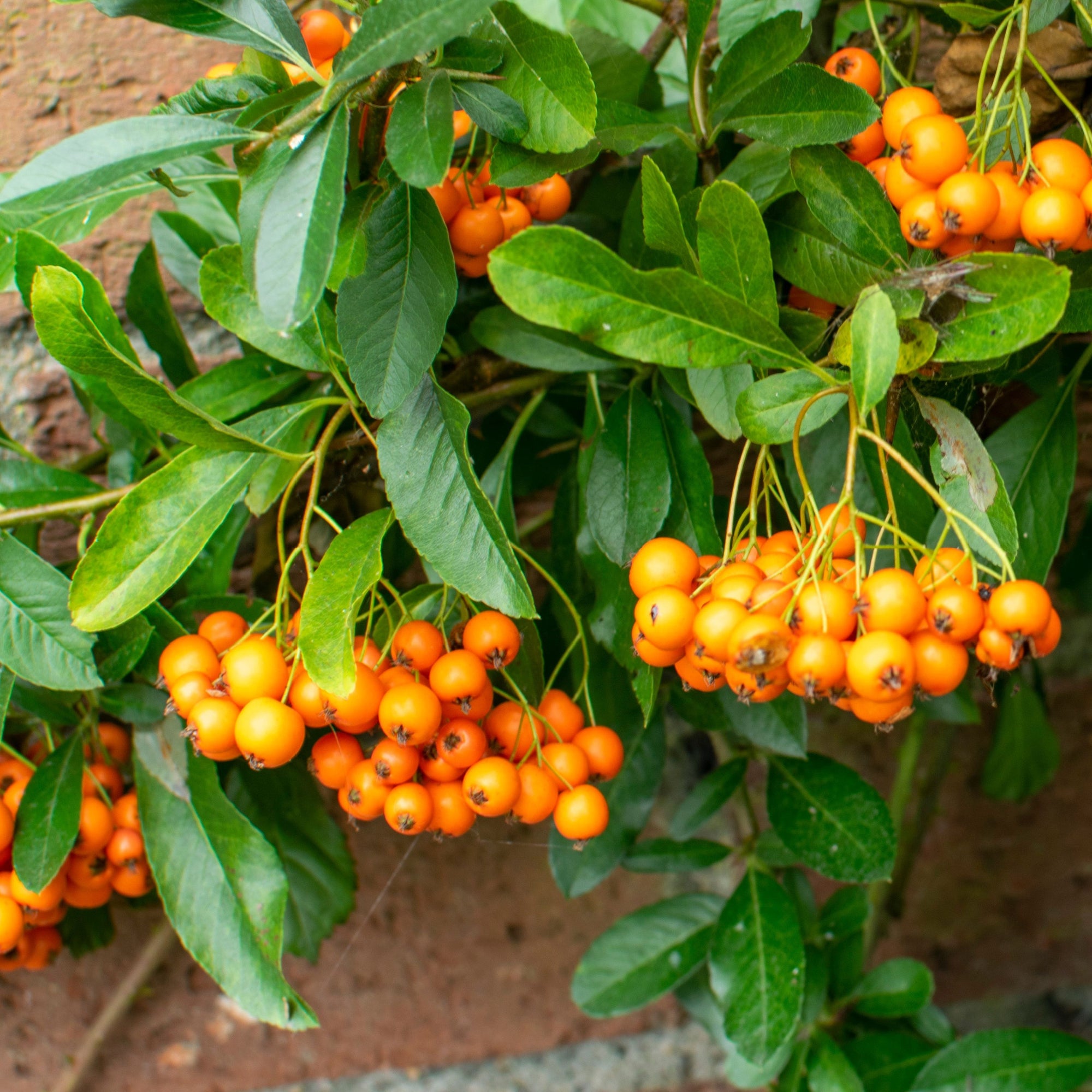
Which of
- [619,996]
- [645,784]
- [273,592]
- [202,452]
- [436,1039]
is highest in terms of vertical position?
[202,452]

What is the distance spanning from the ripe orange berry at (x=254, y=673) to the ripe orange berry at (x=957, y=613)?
38cm

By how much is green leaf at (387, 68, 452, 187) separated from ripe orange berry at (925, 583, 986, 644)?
1.09 feet

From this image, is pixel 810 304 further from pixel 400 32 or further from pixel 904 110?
pixel 400 32

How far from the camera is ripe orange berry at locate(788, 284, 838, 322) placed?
0.65 metres

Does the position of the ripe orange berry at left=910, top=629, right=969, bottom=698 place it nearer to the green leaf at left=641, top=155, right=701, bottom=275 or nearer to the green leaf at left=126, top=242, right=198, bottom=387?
the green leaf at left=641, top=155, right=701, bottom=275

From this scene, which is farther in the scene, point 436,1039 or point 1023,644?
point 436,1039

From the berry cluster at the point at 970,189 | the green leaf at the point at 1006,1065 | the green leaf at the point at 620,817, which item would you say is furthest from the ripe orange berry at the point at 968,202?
the green leaf at the point at 1006,1065

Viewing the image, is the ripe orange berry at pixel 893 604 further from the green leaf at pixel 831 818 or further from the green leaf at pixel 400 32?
the green leaf at pixel 831 818

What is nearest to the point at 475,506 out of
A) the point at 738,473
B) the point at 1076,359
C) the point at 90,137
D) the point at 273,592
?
the point at 738,473

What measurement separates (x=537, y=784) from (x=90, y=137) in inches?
18.0

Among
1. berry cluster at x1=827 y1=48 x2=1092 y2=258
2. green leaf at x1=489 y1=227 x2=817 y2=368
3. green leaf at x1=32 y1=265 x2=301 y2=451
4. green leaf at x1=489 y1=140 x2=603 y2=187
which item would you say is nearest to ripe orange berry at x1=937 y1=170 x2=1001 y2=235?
berry cluster at x1=827 y1=48 x2=1092 y2=258

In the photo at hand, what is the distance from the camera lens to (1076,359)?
83 cm

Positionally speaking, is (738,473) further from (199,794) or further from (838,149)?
(199,794)

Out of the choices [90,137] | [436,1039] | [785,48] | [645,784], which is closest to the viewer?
[90,137]
